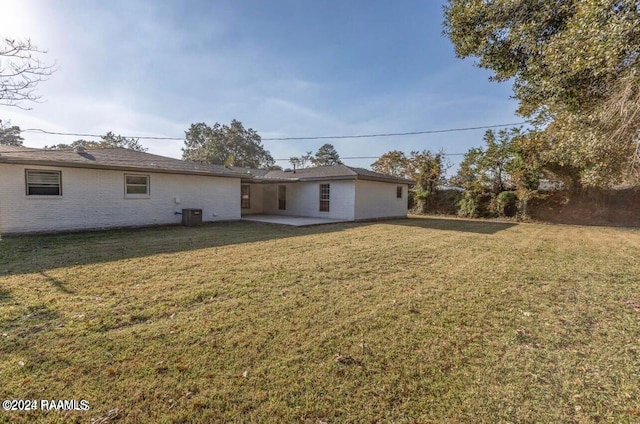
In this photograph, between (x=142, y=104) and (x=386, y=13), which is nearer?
(x=386, y=13)

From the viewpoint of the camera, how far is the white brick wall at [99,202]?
852cm

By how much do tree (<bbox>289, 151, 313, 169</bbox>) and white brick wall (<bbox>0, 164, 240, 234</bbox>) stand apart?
2924 cm

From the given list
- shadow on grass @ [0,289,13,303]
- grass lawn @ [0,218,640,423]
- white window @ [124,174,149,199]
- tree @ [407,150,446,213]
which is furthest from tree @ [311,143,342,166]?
shadow on grass @ [0,289,13,303]

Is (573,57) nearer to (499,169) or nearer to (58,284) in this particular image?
(58,284)

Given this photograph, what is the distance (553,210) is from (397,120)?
34.1 feet

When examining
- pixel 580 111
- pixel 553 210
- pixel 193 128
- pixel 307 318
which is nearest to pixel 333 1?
pixel 580 111

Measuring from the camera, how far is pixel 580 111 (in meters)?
6.18

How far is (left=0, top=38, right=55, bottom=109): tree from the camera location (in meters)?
5.62

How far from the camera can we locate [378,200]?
15844 mm

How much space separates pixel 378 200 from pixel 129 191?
37.5 ft

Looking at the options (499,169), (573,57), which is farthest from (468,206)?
(573,57)

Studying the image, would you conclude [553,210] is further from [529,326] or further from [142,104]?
[142,104]

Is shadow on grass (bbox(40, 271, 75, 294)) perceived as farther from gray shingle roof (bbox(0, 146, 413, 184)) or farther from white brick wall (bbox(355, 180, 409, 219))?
white brick wall (bbox(355, 180, 409, 219))

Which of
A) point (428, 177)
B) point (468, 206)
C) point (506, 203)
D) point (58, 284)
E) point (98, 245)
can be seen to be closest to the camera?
point (58, 284)
